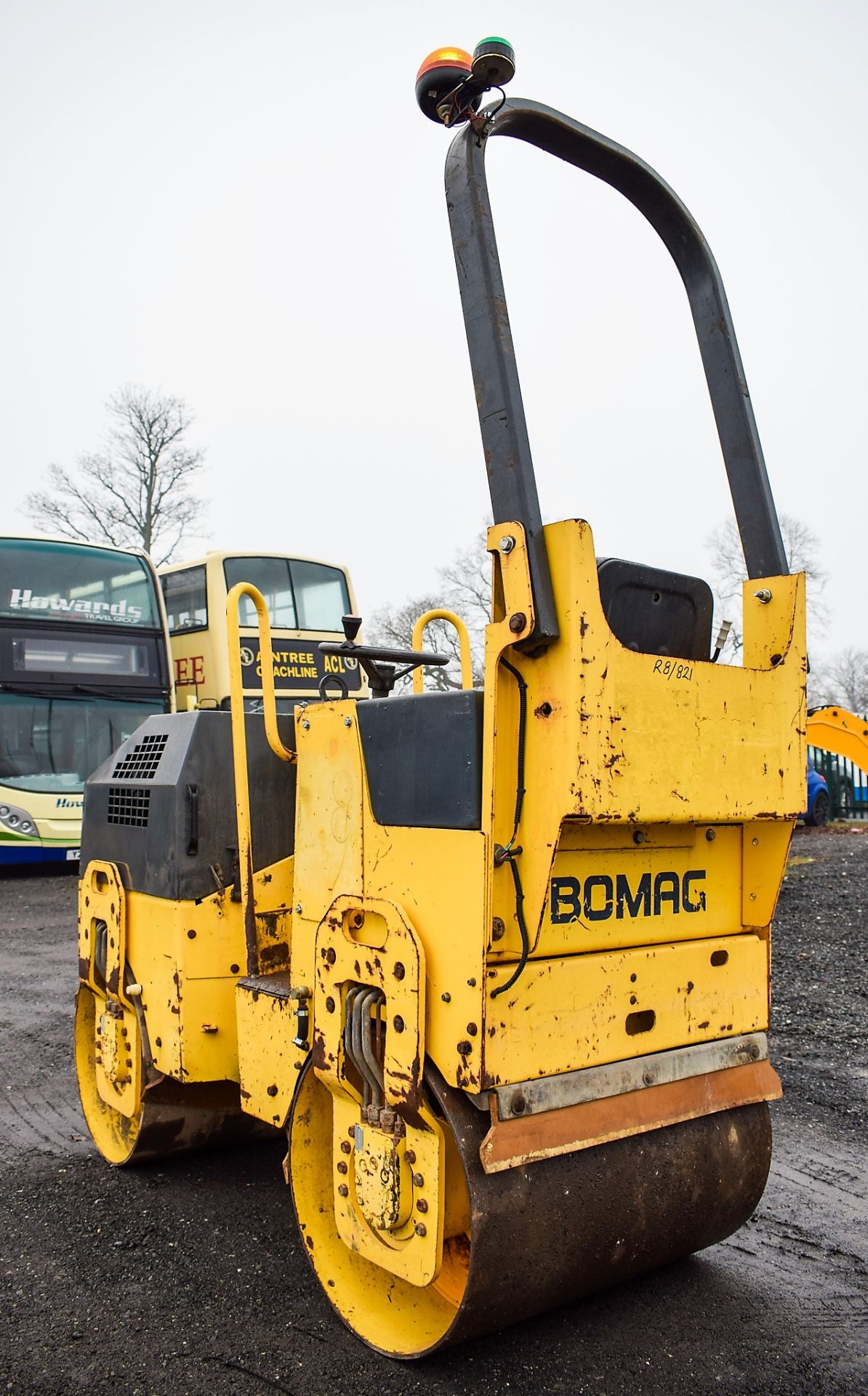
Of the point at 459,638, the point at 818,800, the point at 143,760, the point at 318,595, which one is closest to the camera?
the point at 459,638

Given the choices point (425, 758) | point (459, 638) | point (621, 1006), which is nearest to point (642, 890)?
point (621, 1006)

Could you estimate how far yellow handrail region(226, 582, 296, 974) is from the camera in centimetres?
297

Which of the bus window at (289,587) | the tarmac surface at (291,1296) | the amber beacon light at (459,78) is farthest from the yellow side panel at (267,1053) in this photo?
the bus window at (289,587)

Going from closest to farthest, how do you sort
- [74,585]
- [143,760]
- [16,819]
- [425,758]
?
[425,758] → [143,760] → [16,819] → [74,585]

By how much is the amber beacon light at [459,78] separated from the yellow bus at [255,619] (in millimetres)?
8929

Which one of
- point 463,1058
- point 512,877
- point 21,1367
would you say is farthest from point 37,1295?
point 512,877

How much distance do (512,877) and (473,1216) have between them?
2.26ft

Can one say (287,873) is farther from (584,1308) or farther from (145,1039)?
(584,1308)

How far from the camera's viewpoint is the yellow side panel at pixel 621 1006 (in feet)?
7.36

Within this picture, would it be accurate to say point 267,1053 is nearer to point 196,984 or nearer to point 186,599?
point 196,984

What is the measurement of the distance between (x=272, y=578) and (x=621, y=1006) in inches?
398

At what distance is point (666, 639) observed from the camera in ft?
7.97

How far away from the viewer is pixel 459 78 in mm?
2121

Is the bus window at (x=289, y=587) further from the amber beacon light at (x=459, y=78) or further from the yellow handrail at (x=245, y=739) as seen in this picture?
the amber beacon light at (x=459, y=78)
